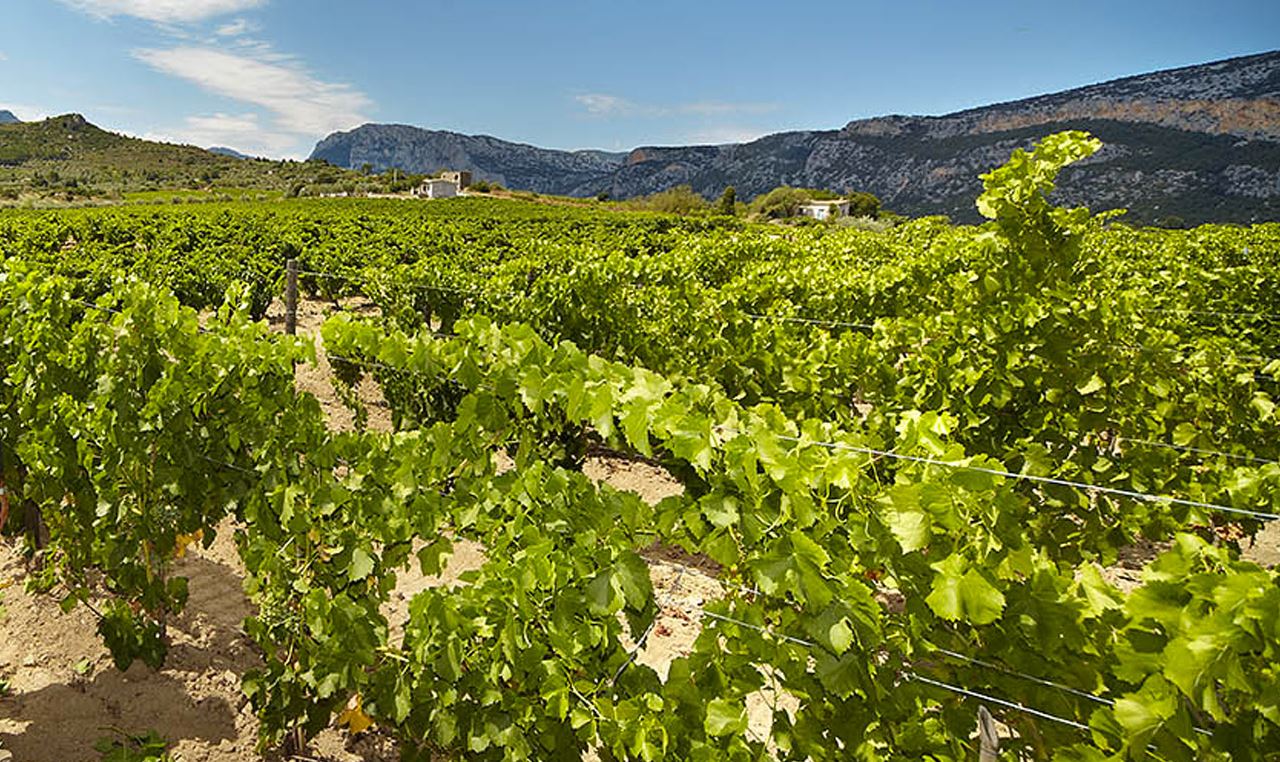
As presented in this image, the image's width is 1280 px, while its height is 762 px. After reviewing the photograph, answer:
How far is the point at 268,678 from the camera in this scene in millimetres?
2898

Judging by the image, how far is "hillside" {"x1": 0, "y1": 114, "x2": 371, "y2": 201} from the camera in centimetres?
7775

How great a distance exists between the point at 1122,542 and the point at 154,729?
4499 millimetres

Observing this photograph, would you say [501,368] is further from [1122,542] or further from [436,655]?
[1122,542]

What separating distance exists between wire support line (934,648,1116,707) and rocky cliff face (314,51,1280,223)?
317 feet

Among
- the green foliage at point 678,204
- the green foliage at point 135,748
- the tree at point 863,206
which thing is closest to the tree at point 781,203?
the tree at point 863,206

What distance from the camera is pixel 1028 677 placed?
1.80m

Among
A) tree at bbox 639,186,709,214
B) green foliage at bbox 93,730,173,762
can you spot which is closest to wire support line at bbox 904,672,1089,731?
green foliage at bbox 93,730,173,762

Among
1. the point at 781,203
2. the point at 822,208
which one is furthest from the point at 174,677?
the point at 781,203

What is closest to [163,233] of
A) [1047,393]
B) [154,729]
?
[154,729]

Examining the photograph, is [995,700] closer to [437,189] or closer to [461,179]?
[437,189]

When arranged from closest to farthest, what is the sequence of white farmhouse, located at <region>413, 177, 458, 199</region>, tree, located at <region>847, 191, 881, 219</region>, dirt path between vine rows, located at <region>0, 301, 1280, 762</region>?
dirt path between vine rows, located at <region>0, 301, 1280, 762</region>, white farmhouse, located at <region>413, 177, 458, 199</region>, tree, located at <region>847, 191, 881, 219</region>

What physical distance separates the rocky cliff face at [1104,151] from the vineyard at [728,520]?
94.6 m

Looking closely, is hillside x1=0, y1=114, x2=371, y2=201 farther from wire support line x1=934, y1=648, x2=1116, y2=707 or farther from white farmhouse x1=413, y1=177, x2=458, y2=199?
wire support line x1=934, y1=648, x2=1116, y2=707

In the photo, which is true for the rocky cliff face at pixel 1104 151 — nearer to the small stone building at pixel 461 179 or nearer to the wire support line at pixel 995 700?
the small stone building at pixel 461 179
